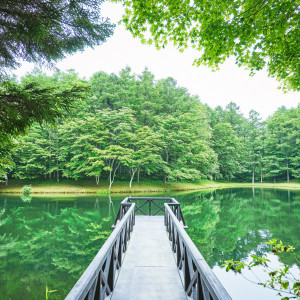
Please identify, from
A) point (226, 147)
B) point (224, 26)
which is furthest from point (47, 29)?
point (226, 147)

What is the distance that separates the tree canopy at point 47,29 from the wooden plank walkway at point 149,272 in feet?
14.2

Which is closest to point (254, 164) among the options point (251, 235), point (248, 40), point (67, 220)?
point (251, 235)

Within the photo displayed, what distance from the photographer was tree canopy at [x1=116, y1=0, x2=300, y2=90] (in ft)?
10.6

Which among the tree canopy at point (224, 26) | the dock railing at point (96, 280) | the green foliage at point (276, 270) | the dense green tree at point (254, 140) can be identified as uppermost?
the dense green tree at point (254, 140)

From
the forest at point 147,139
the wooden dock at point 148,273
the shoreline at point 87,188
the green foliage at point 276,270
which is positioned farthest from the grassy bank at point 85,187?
the green foliage at point 276,270

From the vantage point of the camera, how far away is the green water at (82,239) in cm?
488

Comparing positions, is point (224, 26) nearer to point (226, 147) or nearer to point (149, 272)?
point (149, 272)

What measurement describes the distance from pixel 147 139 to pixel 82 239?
16.0 m

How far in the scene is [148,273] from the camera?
3451 millimetres

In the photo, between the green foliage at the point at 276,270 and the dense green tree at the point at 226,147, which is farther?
the dense green tree at the point at 226,147

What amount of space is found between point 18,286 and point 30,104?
4091 mm

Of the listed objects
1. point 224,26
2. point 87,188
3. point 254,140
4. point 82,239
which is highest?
point 254,140

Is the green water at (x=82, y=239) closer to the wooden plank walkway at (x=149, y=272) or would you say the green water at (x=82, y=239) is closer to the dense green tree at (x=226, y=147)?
the wooden plank walkway at (x=149, y=272)

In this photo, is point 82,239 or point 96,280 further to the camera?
point 82,239
